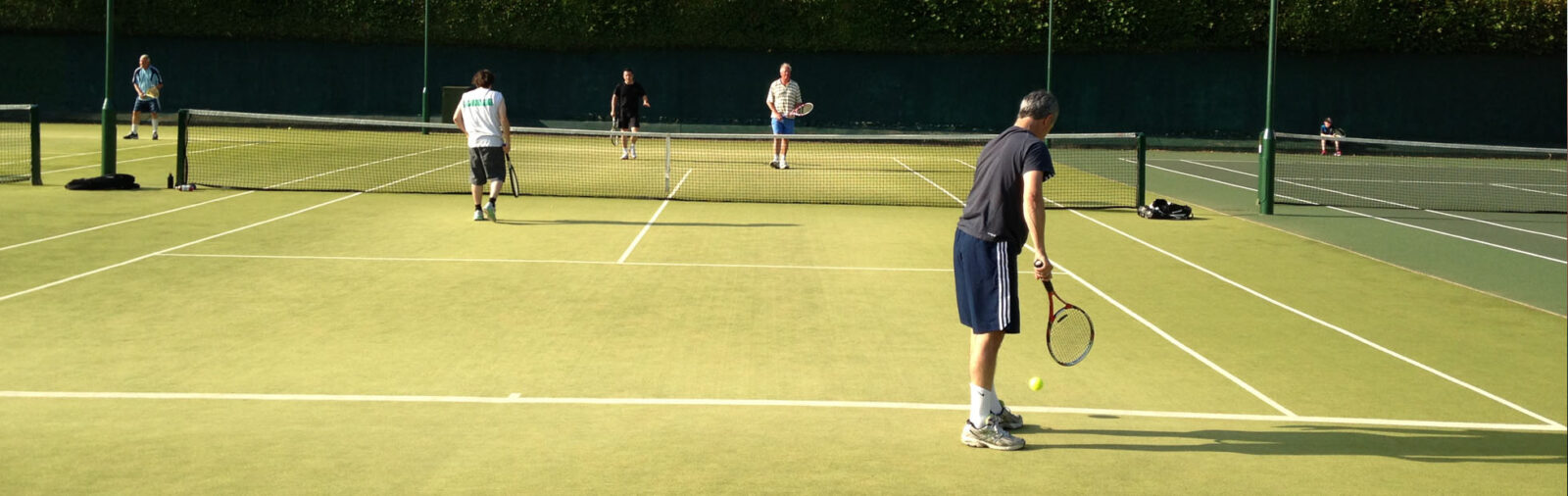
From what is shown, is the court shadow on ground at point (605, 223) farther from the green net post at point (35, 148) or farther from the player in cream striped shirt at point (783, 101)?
the green net post at point (35, 148)

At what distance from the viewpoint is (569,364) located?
8.24 metres

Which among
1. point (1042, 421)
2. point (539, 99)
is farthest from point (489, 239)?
point (539, 99)

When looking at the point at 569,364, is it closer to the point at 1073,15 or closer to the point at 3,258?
the point at 3,258

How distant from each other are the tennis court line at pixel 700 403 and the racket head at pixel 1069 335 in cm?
28

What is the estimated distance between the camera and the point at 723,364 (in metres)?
8.38

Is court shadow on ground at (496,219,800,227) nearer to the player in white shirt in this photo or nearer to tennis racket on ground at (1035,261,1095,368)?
the player in white shirt

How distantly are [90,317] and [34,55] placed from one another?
36536 millimetres

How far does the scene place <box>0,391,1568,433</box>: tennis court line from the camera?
281 inches

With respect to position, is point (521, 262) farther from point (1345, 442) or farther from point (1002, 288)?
point (1345, 442)

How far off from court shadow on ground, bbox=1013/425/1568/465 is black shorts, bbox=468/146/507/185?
9283 mm

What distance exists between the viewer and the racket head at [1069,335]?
714 cm

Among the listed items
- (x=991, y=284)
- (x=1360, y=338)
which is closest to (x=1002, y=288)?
(x=991, y=284)

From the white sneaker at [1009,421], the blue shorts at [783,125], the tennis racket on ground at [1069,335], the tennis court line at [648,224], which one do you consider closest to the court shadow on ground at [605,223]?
the tennis court line at [648,224]

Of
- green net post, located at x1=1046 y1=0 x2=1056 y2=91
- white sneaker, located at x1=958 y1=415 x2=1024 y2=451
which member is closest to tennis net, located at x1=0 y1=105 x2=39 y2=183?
white sneaker, located at x1=958 y1=415 x2=1024 y2=451
